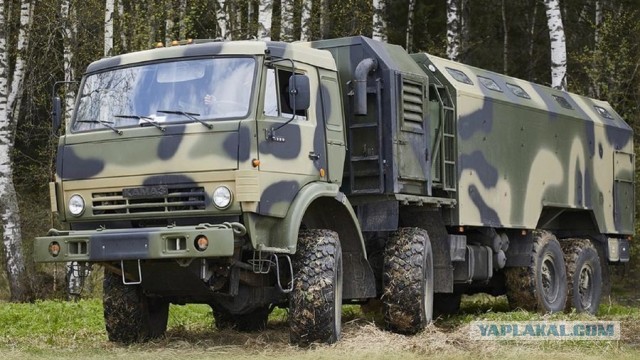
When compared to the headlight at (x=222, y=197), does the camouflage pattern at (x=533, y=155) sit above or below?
above

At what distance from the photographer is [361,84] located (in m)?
12.4

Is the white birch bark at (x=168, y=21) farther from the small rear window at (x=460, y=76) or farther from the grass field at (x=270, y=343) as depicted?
the small rear window at (x=460, y=76)

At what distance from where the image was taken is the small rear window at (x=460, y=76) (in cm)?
1454

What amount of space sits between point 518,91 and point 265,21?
4.68 metres

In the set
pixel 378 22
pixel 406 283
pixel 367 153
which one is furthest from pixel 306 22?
pixel 406 283

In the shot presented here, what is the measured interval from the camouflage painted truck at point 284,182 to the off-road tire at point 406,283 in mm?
20

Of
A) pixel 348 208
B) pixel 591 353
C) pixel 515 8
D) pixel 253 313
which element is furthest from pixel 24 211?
pixel 591 353

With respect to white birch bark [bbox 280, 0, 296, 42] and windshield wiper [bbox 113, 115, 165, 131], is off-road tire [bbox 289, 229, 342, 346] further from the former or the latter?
white birch bark [bbox 280, 0, 296, 42]

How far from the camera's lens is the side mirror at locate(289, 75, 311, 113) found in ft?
36.4

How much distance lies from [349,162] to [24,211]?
1855 centimetres

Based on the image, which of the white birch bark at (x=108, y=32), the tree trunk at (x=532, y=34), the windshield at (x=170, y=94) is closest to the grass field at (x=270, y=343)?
the windshield at (x=170, y=94)

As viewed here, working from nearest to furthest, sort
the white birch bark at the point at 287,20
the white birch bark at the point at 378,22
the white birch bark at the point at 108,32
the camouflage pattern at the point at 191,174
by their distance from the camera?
the camouflage pattern at the point at 191,174 → the white birch bark at the point at 287,20 → the white birch bark at the point at 108,32 → the white birch bark at the point at 378,22

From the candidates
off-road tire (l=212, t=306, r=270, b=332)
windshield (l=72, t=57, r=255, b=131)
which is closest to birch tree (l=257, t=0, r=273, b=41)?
off-road tire (l=212, t=306, r=270, b=332)

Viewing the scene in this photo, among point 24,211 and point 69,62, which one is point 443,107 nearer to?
point 69,62
